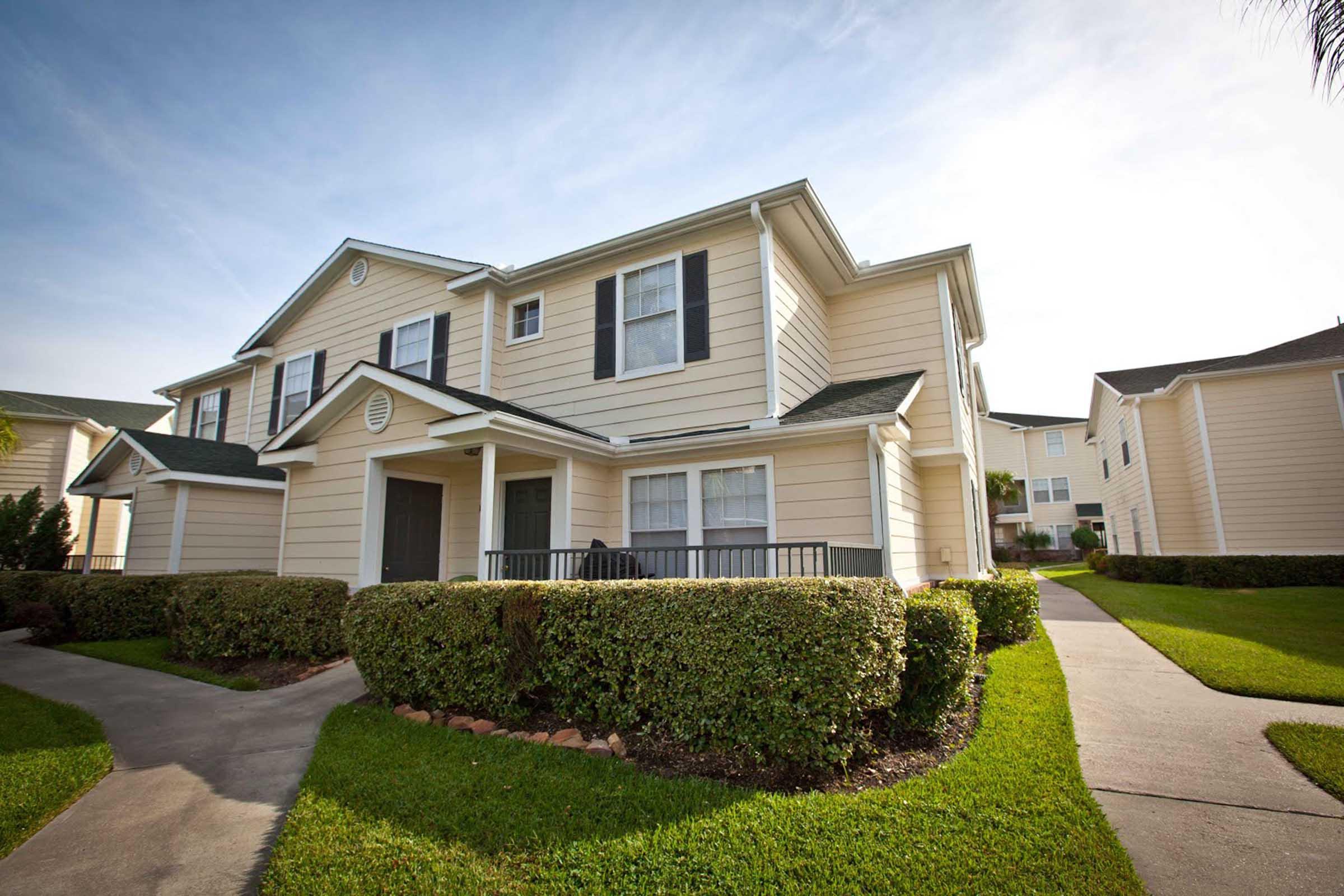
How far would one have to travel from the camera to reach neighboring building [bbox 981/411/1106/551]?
35.7 meters

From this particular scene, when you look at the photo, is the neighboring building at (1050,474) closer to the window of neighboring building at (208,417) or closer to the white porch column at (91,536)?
the window of neighboring building at (208,417)

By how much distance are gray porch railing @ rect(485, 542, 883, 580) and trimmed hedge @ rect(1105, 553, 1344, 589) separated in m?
13.8

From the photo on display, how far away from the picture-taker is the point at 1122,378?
21734mm

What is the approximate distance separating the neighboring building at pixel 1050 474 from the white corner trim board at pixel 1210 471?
1985cm

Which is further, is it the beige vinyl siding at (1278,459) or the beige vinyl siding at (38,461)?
the beige vinyl siding at (38,461)

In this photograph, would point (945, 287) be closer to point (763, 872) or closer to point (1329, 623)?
point (1329, 623)

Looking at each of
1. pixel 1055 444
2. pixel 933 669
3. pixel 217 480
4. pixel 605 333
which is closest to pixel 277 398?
pixel 217 480

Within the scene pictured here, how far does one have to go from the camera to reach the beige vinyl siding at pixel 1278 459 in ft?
49.5

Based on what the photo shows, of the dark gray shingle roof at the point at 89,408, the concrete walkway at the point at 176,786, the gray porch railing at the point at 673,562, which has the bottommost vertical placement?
the concrete walkway at the point at 176,786

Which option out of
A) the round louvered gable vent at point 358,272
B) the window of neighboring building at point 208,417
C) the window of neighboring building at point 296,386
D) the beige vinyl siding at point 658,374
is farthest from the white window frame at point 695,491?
the window of neighboring building at point 208,417

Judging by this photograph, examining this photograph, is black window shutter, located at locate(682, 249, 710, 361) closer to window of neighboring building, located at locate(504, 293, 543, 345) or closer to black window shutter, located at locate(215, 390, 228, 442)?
window of neighboring building, located at locate(504, 293, 543, 345)

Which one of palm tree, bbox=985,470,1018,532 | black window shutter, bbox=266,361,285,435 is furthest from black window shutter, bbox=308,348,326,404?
palm tree, bbox=985,470,1018,532

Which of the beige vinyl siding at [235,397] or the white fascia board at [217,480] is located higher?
the beige vinyl siding at [235,397]

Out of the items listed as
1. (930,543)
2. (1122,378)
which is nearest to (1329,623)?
(930,543)
